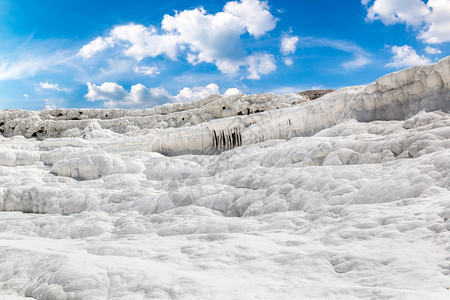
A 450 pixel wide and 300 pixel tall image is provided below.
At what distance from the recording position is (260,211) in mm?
7797

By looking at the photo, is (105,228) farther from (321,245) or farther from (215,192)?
(321,245)

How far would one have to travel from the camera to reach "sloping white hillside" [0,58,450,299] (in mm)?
3914

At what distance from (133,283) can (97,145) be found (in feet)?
61.5

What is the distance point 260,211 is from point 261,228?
1.42 metres

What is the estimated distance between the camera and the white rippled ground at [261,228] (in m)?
3.83

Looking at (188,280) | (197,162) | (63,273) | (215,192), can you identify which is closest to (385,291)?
(188,280)

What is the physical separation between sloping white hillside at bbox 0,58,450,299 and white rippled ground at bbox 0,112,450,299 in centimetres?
3

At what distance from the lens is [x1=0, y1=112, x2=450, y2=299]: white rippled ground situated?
3.83m

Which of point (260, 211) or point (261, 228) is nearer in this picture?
point (261, 228)

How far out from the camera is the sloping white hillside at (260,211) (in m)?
3.91

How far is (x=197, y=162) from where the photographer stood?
1496 centimetres

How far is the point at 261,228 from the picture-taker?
21.0 ft

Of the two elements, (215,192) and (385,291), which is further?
(215,192)

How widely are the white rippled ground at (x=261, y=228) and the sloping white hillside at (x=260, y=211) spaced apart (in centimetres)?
3
